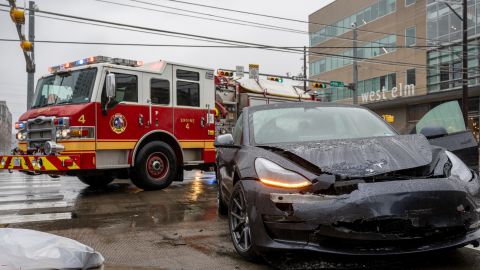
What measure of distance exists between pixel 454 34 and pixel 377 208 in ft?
114

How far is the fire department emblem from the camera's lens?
9.60 m

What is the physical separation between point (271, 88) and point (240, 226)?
9289 mm

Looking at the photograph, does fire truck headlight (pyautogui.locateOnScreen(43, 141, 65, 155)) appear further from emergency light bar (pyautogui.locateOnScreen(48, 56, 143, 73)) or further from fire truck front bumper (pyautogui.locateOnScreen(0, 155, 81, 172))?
emergency light bar (pyautogui.locateOnScreen(48, 56, 143, 73))

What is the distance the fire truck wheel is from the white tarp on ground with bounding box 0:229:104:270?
684 centimetres

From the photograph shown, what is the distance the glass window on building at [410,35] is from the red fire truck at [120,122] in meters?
31.2

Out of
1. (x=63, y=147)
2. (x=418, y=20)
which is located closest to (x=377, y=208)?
(x=63, y=147)

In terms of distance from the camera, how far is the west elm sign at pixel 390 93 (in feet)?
128

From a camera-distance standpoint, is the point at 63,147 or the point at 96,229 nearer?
the point at 96,229

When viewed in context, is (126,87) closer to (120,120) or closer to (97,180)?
(120,120)

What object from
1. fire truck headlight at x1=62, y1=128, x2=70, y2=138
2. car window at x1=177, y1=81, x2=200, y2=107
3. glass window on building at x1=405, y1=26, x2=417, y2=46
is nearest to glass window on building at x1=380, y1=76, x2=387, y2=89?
glass window on building at x1=405, y1=26, x2=417, y2=46

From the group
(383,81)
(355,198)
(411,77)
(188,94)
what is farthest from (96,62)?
(383,81)

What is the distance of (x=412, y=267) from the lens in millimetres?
4031

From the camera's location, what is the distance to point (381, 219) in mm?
3486

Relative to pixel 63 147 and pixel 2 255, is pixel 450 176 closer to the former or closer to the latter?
pixel 2 255
